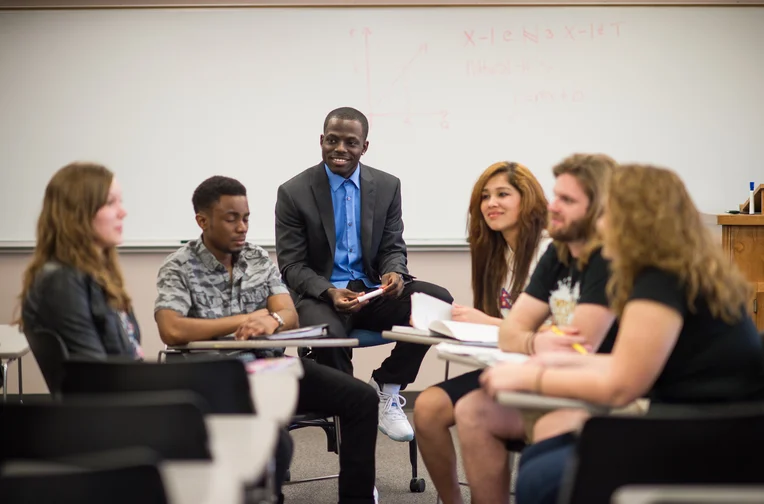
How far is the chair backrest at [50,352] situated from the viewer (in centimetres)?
226

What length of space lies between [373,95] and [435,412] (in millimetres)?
2386

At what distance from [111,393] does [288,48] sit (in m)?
3.20

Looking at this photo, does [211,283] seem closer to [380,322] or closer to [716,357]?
[380,322]

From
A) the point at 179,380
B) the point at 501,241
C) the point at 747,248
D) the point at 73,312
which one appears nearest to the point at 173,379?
the point at 179,380

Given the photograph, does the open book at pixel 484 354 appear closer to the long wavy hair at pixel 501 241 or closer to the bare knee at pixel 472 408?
the bare knee at pixel 472 408

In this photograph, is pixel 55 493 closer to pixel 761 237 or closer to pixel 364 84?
pixel 761 237

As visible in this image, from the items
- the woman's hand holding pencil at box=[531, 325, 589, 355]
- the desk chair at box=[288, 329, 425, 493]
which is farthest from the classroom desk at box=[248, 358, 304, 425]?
the desk chair at box=[288, 329, 425, 493]

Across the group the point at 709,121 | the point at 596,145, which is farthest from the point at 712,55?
the point at 596,145

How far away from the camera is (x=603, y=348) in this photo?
103 inches

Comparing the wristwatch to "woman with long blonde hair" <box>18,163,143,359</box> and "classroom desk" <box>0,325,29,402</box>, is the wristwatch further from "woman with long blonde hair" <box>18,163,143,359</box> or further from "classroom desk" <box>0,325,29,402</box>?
"classroom desk" <box>0,325,29,402</box>

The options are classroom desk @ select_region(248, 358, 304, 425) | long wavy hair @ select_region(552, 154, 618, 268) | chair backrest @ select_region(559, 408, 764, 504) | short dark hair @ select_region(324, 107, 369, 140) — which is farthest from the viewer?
short dark hair @ select_region(324, 107, 369, 140)

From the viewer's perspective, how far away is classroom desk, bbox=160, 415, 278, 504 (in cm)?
152

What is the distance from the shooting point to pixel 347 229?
4.20 meters

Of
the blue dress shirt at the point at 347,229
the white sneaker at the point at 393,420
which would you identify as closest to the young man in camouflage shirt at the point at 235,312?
the white sneaker at the point at 393,420
